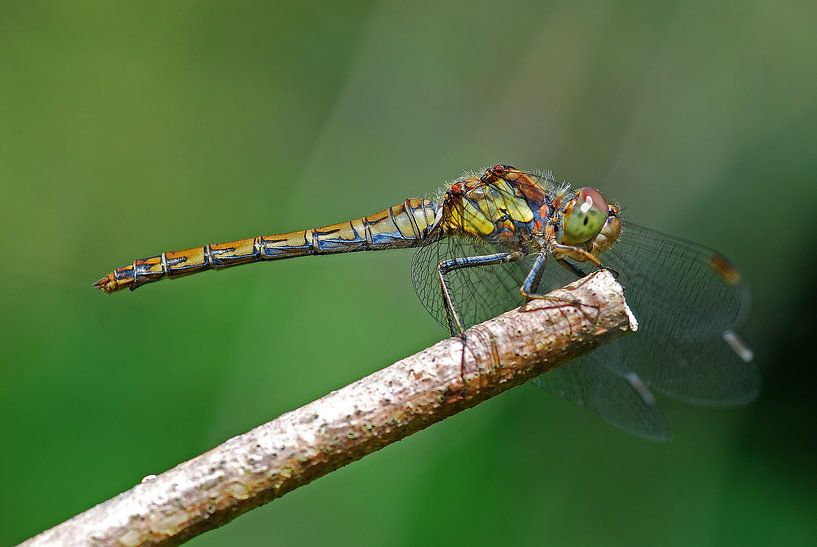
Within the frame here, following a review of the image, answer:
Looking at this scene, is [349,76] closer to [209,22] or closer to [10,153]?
[209,22]

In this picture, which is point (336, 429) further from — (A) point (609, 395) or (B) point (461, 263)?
(A) point (609, 395)

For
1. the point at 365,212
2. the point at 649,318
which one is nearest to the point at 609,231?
the point at 649,318

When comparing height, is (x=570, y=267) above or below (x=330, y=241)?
below

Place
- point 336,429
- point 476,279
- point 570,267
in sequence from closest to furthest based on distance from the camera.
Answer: point 336,429, point 570,267, point 476,279

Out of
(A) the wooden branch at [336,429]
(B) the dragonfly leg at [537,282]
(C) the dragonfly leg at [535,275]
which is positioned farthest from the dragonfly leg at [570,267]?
(A) the wooden branch at [336,429]

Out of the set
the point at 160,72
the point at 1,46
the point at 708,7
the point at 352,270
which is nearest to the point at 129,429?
the point at 352,270

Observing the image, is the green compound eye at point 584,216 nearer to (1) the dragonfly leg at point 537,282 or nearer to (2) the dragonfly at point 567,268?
(2) the dragonfly at point 567,268
